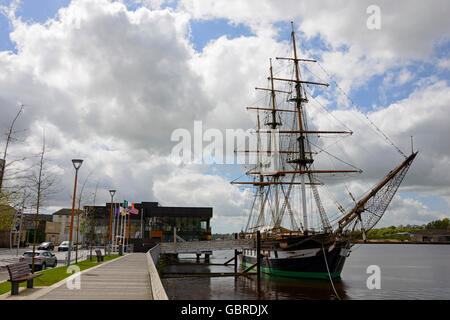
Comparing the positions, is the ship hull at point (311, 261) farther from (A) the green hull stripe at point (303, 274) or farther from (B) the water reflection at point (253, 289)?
(B) the water reflection at point (253, 289)

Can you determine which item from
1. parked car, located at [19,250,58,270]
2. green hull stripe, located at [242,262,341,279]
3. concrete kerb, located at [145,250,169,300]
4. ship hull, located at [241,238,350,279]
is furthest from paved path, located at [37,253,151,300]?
green hull stripe, located at [242,262,341,279]

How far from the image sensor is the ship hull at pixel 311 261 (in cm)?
3844

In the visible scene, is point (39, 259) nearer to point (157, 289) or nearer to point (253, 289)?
point (157, 289)

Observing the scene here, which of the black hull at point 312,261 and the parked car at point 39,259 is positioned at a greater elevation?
the parked car at point 39,259

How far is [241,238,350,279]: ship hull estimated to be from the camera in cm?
3844

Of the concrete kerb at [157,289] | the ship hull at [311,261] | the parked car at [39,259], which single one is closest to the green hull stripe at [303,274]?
the ship hull at [311,261]

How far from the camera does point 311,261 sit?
39.2 meters

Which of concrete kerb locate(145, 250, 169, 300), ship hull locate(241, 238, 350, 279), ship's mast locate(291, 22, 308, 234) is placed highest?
ship's mast locate(291, 22, 308, 234)

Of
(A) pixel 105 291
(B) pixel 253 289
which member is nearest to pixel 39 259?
(A) pixel 105 291

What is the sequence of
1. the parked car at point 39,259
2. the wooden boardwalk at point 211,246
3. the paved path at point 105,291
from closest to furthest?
the paved path at point 105,291
the parked car at point 39,259
the wooden boardwalk at point 211,246

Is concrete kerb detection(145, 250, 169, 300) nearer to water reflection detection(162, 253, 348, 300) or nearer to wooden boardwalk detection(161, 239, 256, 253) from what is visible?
water reflection detection(162, 253, 348, 300)

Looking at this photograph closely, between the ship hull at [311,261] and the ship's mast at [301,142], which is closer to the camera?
the ship hull at [311,261]
